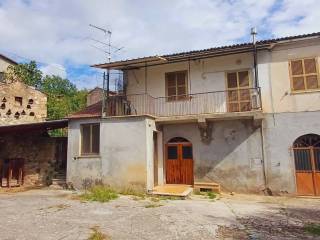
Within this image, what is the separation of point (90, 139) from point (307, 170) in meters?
9.63

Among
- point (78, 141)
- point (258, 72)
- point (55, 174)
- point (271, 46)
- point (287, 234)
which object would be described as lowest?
point (287, 234)

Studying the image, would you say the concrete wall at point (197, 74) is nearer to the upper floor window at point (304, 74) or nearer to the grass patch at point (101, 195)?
the upper floor window at point (304, 74)

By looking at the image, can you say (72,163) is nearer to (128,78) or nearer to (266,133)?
(128,78)

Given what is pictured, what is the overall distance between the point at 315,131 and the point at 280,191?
284 cm

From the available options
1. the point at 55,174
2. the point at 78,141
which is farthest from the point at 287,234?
the point at 55,174

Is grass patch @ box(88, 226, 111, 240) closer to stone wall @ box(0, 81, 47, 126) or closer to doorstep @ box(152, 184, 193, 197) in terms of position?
doorstep @ box(152, 184, 193, 197)

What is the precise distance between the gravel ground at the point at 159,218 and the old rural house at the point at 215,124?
138cm

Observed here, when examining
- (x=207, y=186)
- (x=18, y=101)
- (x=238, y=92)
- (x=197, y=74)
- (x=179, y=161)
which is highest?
(x=18, y=101)

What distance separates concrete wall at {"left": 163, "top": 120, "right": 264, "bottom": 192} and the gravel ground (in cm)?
108

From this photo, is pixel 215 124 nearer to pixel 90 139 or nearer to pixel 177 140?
pixel 177 140

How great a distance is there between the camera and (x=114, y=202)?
10531 mm

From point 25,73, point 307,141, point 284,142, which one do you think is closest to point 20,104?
point 25,73

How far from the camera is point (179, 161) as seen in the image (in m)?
13.8

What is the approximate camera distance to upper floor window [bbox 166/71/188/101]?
13961 millimetres
